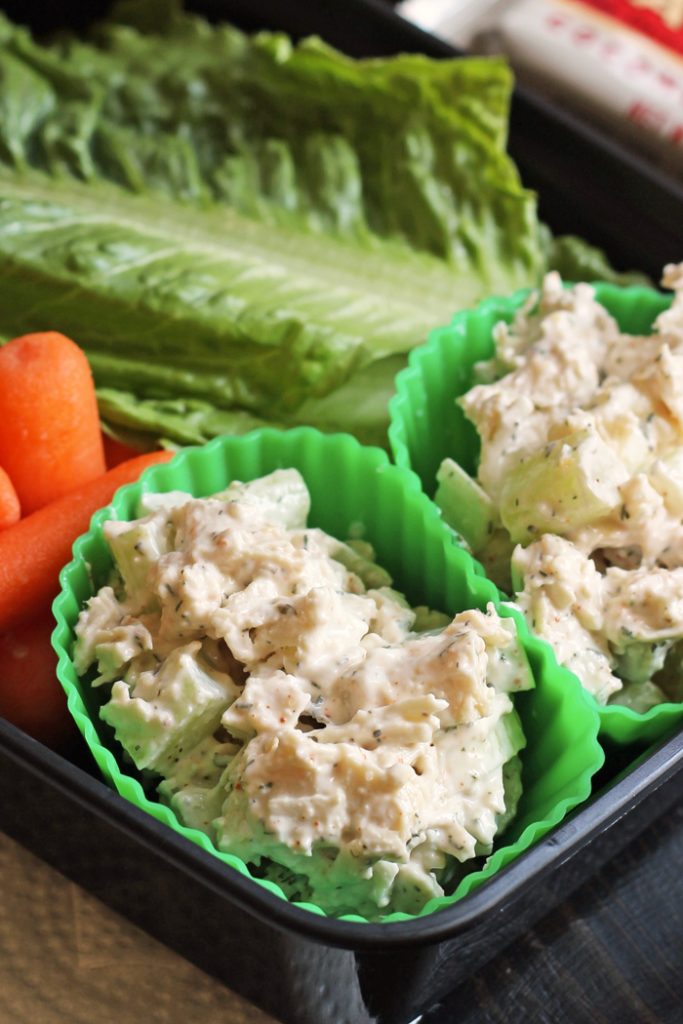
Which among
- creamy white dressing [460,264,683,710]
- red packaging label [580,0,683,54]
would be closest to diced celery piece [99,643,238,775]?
Answer: creamy white dressing [460,264,683,710]

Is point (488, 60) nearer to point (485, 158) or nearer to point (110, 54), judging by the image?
point (485, 158)

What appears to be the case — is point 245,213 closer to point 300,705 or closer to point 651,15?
point 651,15

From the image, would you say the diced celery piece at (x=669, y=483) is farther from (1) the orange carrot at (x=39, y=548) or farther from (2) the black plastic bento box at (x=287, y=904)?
(1) the orange carrot at (x=39, y=548)

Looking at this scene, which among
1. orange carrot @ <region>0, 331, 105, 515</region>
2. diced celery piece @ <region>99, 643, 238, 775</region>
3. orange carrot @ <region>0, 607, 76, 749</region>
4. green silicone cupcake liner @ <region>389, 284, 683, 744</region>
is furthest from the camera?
green silicone cupcake liner @ <region>389, 284, 683, 744</region>

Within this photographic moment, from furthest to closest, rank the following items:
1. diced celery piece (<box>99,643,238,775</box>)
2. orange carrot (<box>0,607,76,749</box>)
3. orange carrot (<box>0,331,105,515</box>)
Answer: orange carrot (<box>0,331,105,515</box>)
orange carrot (<box>0,607,76,749</box>)
diced celery piece (<box>99,643,238,775</box>)

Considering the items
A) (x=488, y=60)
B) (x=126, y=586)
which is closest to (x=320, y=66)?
(x=488, y=60)

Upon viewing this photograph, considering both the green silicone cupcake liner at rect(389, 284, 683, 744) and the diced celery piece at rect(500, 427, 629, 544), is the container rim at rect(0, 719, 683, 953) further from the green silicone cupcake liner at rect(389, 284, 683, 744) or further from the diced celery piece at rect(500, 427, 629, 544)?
the green silicone cupcake liner at rect(389, 284, 683, 744)
